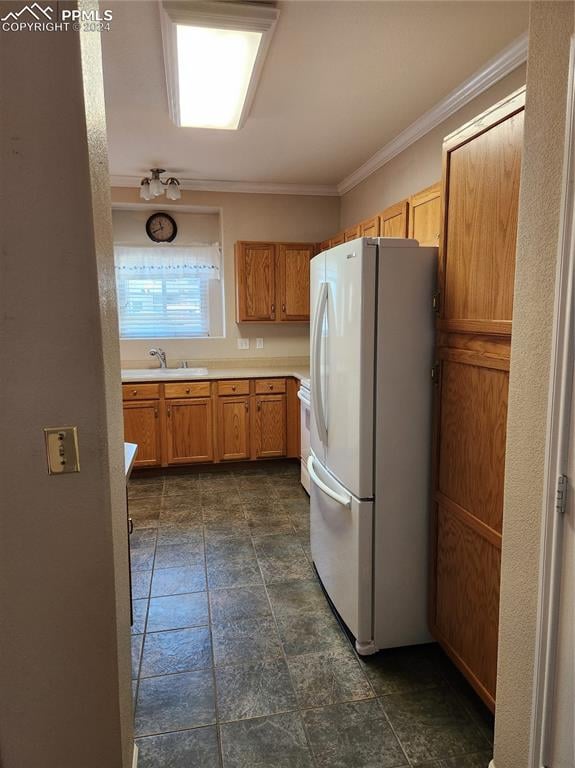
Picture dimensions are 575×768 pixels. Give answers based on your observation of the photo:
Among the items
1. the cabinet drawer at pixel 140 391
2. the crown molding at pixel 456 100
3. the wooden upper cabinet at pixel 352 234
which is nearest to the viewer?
the crown molding at pixel 456 100

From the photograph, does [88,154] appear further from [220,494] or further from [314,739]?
[220,494]

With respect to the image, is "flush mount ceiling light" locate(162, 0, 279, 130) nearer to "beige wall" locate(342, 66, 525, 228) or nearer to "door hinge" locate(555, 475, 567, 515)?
"beige wall" locate(342, 66, 525, 228)

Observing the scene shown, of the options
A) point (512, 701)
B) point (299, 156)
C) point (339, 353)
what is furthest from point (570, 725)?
point (299, 156)

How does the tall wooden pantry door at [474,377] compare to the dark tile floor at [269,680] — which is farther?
the dark tile floor at [269,680]

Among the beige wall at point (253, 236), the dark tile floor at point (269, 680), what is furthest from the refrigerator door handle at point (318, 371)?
the beige wall at point (253, 236)

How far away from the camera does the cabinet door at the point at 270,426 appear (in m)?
4.59

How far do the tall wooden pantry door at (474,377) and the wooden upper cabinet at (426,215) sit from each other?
2.36 ft

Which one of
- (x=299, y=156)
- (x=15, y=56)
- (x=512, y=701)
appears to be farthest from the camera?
(x=299, y=156)

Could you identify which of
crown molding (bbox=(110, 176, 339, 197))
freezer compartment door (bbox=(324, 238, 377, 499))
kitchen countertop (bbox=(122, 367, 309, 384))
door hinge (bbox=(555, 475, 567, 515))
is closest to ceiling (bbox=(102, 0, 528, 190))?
crown molding (bbox=(110, 176, 339, 197))

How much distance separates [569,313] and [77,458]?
1147 millimetres

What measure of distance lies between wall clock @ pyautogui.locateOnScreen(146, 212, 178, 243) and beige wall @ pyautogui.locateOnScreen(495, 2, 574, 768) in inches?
162

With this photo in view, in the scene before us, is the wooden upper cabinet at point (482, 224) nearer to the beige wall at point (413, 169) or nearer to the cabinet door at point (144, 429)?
the beige wall at point (413, 169)

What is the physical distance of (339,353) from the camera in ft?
7.18

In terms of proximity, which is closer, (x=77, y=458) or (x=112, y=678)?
(x=77, y=458)
